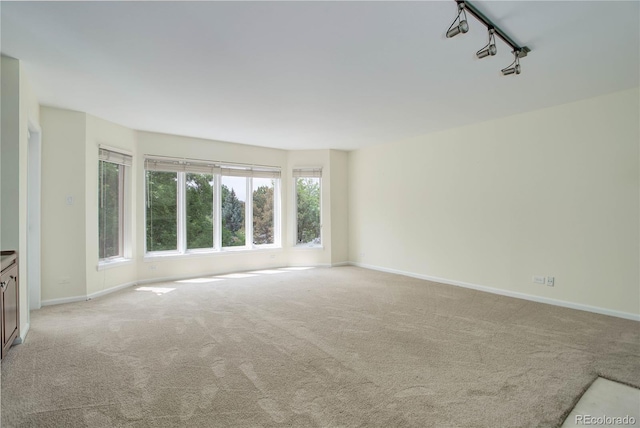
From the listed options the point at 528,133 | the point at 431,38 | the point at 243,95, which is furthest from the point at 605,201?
the point at 243,95

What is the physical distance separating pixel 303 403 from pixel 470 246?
3980 mm

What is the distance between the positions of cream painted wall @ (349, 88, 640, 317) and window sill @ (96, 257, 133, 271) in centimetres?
467

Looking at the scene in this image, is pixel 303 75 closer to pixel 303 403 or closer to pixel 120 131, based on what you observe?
pixel 303 403

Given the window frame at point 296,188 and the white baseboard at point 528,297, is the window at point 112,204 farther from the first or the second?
the white baseboard at point 528,297

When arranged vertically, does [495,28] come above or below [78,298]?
above

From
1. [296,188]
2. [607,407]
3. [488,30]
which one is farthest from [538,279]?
[296,188]

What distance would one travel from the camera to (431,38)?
Result: 2.50 metres

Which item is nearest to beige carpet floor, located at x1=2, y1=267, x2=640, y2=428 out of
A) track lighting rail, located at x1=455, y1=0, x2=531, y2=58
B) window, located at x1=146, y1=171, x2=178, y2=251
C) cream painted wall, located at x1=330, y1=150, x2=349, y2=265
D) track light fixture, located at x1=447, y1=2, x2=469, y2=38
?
window, located at x1=146, y1=171, x2=178, y2=251

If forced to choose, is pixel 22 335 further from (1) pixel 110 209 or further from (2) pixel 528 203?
(2) pixel 528 203

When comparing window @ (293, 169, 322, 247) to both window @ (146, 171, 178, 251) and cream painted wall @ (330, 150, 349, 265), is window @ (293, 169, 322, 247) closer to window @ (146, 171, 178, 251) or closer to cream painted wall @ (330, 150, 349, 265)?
cream painted wall @ (330, 150, 349, 265)

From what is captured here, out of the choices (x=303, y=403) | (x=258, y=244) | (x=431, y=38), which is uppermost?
(x=431, y=38)

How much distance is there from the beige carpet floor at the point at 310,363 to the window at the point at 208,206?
161cm

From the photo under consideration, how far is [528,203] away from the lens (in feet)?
14.3

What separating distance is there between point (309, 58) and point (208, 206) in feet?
13.1
